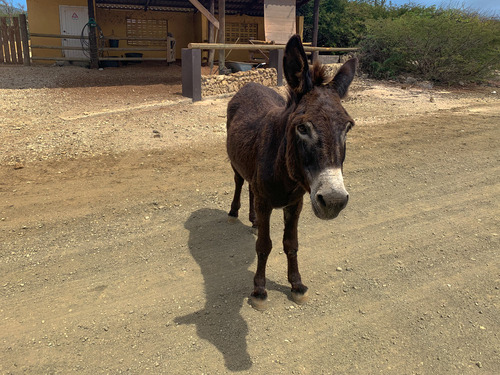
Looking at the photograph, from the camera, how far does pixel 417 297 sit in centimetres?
326

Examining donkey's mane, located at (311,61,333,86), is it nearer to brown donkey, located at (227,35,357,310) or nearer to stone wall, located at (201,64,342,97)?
brown donkey, located at (227,35,357,310)

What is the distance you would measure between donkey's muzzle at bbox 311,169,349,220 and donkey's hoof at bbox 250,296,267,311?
135cm

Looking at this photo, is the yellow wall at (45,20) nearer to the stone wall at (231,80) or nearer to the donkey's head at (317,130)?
the stone wall at (231,80)

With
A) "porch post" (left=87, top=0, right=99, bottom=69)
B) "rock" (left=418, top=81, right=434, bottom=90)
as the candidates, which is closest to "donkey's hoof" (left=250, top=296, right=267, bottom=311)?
"rock" (left=418, top=81, right=434, bottom=90)

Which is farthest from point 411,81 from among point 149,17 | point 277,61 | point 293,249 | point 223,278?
point 223,278

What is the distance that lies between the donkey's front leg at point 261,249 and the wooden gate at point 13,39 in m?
17.0

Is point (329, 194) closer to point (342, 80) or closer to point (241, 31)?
point (342, 80)

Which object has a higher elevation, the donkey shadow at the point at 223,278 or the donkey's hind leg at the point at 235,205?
the donkey's hind leg at the point at 235,205

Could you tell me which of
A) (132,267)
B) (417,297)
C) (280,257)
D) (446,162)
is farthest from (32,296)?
(446,162)

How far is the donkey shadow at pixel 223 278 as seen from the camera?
270cm

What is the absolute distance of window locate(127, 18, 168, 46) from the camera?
18719 mm

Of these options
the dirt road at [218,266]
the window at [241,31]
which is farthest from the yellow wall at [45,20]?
the dirt road at [218,266]

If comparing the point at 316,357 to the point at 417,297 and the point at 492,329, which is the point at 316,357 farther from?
the point at 492,329

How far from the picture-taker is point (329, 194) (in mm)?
1991
